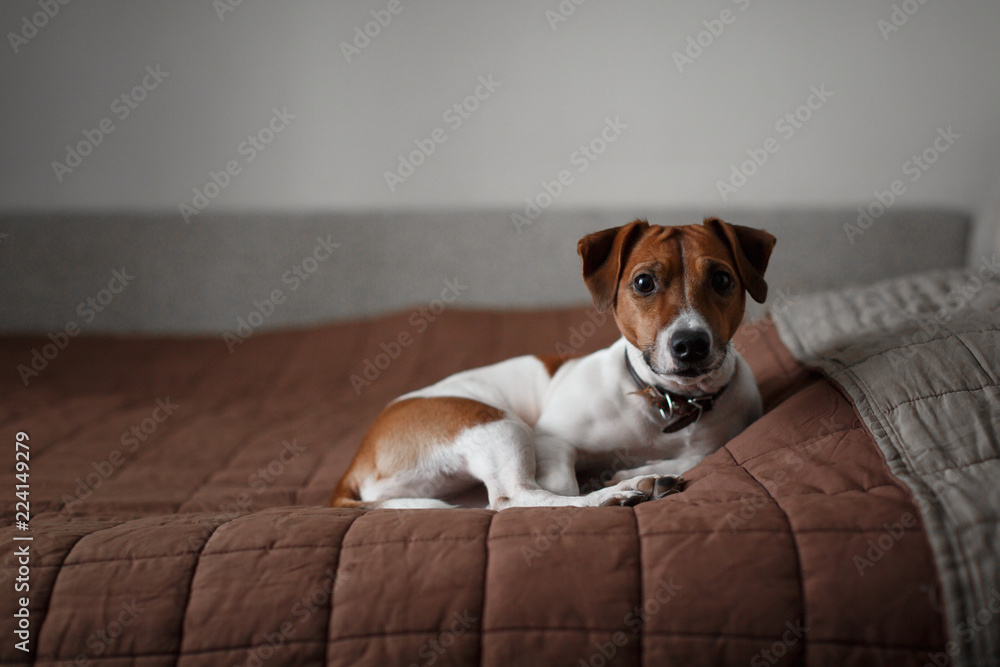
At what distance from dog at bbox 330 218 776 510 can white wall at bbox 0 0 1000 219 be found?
1.97 metres

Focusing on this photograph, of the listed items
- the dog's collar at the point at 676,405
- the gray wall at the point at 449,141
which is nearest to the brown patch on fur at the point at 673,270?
the dog's collar at the point at 676,405

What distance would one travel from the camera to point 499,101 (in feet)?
12.2

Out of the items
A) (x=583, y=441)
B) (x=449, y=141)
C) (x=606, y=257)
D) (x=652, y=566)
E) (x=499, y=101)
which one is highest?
(x=499, y=101)

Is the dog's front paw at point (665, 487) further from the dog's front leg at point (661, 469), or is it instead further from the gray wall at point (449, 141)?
the gray wall at point (449, 141)

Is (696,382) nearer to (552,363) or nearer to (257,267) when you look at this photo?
(552,363)

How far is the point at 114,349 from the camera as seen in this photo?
3.54 metres

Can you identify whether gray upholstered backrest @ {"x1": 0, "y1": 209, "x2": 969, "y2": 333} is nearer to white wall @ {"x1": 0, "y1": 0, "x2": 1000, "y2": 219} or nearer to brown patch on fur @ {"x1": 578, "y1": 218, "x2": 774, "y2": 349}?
white wall @ {"x1": 0, "y1": 0, "x2": 1000, "y2": 219}

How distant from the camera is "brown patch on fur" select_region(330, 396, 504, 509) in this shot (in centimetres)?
181

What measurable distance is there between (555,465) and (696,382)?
41 cm

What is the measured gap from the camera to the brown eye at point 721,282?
5.52ft

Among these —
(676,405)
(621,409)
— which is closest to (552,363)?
(621,409)

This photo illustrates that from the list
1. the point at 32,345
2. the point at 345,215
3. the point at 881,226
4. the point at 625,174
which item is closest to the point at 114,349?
the point at 32,345

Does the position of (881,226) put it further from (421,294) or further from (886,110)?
(421,294)

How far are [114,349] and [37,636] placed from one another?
8.65 feet
